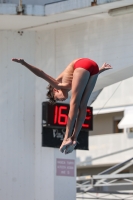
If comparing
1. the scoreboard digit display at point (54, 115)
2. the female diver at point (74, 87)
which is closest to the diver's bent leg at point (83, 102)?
the female diver at point (74, 87)

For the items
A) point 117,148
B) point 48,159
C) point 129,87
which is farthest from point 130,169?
point 48,159

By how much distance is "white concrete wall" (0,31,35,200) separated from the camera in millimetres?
10781

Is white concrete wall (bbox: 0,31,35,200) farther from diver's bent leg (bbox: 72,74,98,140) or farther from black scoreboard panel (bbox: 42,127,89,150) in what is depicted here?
diver's bent leg (bbox: 72,74,98,140)

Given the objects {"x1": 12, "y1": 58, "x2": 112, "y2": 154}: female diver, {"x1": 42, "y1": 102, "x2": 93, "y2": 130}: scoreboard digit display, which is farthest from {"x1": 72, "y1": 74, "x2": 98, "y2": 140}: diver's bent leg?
{"x1": 42, "y1": 102, "x2": 93, "y2": 130}: scoreboard digit display

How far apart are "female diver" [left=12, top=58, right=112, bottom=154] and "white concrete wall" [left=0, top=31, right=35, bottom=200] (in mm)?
4405

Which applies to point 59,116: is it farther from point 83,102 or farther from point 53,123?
point 83,102

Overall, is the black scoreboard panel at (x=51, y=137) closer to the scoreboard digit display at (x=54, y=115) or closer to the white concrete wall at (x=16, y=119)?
the scoreboard digit display at (x=54, y=115)

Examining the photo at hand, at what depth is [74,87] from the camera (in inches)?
245

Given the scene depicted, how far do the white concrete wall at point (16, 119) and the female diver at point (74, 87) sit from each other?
4405 mm

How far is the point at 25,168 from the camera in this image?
35.7ft

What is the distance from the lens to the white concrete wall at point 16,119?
10.8 meters

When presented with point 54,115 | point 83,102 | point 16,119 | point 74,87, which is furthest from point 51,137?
point 74,87

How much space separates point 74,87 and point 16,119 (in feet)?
15.8

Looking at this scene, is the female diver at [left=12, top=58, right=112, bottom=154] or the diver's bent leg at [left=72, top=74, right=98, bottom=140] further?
the diver's bent leg at [left=72, top=74, right=98, bottom=140]
